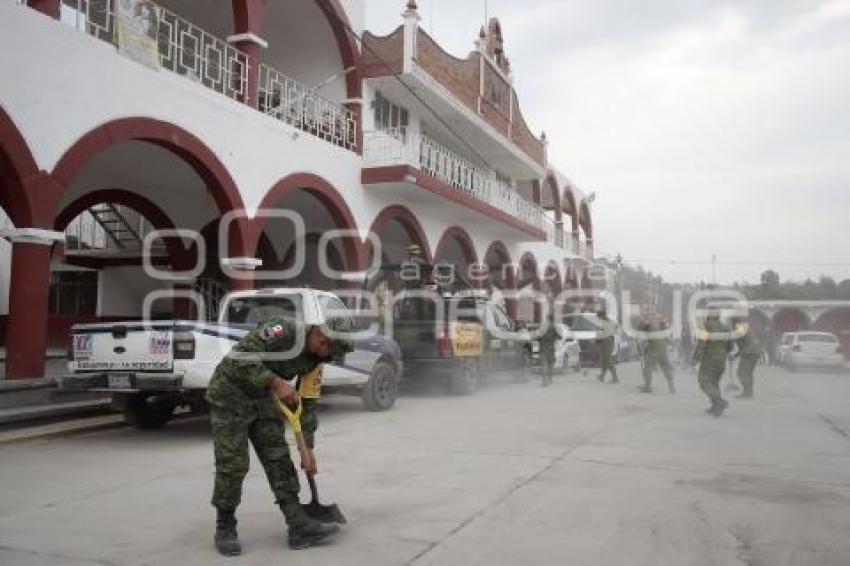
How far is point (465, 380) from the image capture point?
547 inches

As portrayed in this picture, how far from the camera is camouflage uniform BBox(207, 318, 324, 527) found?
177 inches

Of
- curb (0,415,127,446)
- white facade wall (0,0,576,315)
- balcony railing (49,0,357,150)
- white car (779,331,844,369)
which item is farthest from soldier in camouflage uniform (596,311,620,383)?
white car (779,331,844,369)

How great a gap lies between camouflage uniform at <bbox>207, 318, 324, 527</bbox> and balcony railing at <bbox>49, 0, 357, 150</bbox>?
24.6ft

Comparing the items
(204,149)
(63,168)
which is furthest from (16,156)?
(204,149)

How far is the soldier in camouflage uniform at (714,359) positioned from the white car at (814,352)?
15.7 m

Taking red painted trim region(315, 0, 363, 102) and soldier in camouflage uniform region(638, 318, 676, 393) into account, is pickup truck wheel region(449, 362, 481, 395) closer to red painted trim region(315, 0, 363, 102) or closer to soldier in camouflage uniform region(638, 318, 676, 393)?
soldier in camouflage uniform region(638, 318, 676, 393)

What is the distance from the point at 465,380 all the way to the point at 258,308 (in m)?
5.03

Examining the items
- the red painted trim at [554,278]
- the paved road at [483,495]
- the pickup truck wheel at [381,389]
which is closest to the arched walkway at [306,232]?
the pickup truck wheel at [381,389]

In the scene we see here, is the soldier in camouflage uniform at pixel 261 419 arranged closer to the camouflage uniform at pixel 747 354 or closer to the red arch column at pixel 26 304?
the red arch column at pixel 26 304

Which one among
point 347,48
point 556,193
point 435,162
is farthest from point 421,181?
point 556,193

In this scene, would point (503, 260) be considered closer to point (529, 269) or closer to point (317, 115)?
point (529, 269)

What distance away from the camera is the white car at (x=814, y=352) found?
24.9 meters

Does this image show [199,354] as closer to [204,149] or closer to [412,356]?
[204,149]

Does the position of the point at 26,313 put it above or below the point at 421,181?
below
